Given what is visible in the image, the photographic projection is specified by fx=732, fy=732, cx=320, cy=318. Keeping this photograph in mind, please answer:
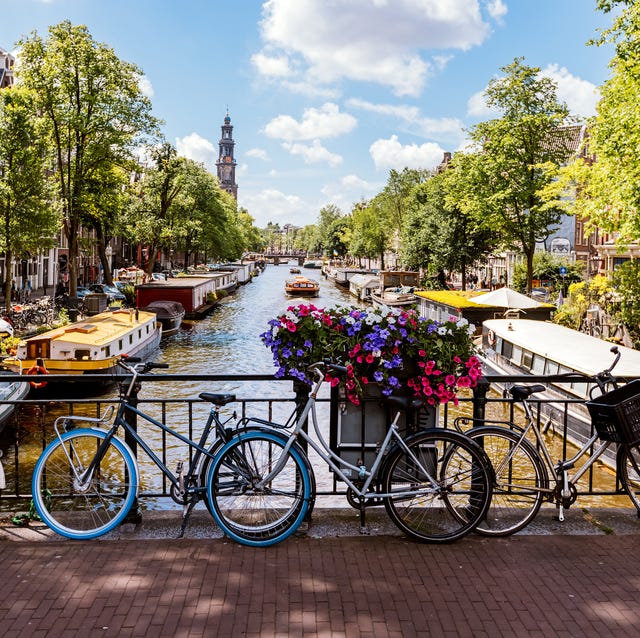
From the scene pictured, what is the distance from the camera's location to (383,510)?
5.64 m

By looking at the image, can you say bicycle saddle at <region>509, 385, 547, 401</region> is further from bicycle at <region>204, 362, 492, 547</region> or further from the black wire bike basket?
bicycle at <region>204, 362, 492, 547</region>

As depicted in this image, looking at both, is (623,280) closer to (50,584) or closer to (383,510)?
(383,510)

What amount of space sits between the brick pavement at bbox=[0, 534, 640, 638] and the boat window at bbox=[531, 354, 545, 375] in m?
13.7

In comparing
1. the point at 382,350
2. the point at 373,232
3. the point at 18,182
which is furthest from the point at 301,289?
the point at 382,350

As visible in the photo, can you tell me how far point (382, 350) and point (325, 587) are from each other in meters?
1.64

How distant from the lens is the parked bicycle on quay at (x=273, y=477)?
16.3ft

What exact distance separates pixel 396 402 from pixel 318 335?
28.4 inches

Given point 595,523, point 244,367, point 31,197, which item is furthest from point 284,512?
point 31,197

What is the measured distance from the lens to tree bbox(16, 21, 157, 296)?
31375 millimetres

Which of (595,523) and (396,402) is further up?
(396,402)

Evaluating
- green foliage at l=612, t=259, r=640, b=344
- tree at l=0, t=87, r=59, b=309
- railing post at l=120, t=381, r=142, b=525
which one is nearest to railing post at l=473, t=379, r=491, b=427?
railing post at l=120, t=381, r=142, b=525

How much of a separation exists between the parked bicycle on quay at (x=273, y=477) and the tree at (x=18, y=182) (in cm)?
Result: 2433

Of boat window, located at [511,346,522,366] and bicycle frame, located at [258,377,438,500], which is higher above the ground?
bicycle frame, located at [258,377,438,500]

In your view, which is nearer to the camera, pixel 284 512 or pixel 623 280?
pixel 284 512
